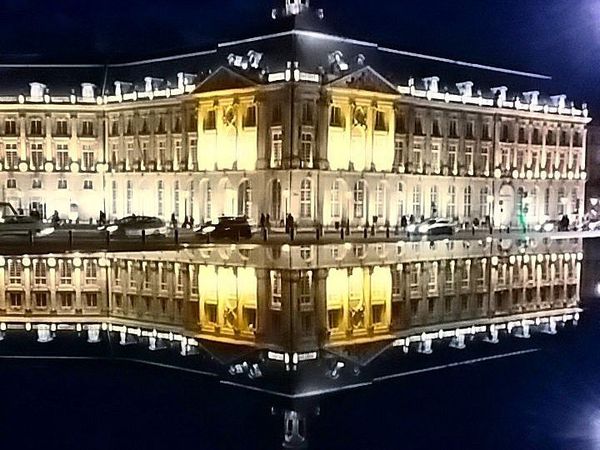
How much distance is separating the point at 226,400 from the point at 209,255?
23167mm

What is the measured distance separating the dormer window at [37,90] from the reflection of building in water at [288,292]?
144ft

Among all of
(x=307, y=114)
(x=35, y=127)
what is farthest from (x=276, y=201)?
(x=35, y=127)

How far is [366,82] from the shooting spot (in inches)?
2281

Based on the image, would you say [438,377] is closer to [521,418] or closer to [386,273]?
[521,418]

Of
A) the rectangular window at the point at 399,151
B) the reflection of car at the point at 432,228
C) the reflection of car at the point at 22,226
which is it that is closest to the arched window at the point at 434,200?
the rectangular window at the point at 399,151

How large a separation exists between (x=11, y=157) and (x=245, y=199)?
27.1 m

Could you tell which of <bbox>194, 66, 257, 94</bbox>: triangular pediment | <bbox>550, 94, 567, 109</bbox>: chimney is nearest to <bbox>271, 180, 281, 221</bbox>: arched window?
<bbox>194, 66, 257, 94</bbox>: triangular pediment

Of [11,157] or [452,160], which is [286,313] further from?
[11,157]

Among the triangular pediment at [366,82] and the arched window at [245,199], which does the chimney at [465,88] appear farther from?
the arched window at [245,199]

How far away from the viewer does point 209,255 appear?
1307 inches

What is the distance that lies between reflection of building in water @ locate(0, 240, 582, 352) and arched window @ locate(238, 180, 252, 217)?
950 inches

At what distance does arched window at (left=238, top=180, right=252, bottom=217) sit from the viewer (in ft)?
189

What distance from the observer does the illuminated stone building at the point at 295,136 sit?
184 feet

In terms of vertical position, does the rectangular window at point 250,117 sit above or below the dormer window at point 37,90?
below
